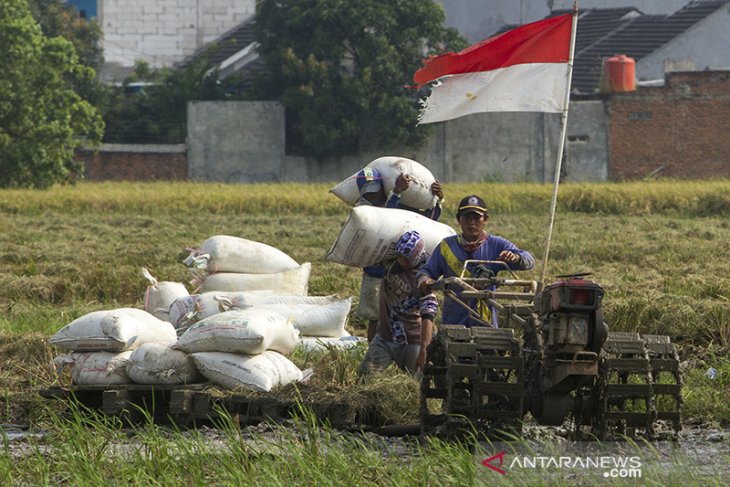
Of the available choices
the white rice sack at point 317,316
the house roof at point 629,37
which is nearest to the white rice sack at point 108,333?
the white rice sack at point 317,316

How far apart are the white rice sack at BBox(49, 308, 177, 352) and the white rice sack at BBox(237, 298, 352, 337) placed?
1.37 meters

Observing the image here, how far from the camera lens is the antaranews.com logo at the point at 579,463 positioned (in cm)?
684

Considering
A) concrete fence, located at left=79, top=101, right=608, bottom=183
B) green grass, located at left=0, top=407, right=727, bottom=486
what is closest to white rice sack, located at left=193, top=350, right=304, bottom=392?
green grass, located at left=0, top=407, right=727, bottom=486

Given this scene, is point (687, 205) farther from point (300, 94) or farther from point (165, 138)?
point (165, 138)

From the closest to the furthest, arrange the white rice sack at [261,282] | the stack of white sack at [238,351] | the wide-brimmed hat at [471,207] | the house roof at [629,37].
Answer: the wide-brimmed hat at [471,207], the stack of white sack at [238,351], the white rice sack at [261,282], the house roof at [629,37]

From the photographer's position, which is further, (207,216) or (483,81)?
(207,216)

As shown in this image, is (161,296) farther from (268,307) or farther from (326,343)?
(326,343)

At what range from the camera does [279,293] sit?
1180cm

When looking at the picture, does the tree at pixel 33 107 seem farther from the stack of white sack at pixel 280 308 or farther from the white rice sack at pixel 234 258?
the stack of white sack at pixel 280 308

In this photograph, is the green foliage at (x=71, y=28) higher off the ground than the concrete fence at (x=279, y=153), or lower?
higher

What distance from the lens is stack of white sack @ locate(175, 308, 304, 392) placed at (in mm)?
9234

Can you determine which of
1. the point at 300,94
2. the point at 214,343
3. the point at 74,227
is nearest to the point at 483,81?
the point at 214,343

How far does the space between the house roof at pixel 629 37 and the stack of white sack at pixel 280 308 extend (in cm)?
3488

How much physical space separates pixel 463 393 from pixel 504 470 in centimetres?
154
